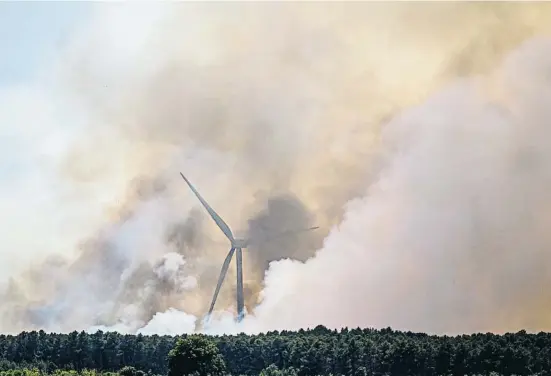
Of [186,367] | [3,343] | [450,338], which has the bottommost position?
[186,367]

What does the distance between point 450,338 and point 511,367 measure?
63.3ft

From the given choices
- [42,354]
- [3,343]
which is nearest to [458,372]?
[42,354]

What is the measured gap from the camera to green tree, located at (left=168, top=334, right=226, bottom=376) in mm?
110875

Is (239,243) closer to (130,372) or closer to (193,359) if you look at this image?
Result: (130,372)

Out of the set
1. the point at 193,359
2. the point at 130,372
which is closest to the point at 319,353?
the point at 193,359

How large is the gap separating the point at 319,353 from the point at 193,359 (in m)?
20.0

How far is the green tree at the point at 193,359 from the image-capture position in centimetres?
11088

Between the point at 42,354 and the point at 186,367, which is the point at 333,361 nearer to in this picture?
the point at 186,367

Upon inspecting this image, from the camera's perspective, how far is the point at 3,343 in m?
166

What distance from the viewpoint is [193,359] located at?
111m

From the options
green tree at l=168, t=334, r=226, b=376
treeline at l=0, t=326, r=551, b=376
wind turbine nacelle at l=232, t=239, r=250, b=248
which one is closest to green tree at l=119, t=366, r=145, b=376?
treeline at l=0, t=326, r=551, b=376

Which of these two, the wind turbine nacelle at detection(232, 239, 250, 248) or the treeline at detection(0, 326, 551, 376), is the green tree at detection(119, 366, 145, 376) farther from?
the wind turbine nacelle at detection(232, 239, 250, 248)

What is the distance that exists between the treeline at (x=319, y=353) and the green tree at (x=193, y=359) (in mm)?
6938

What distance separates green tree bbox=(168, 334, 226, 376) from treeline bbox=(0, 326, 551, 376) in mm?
6938
